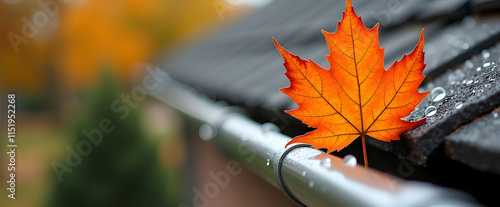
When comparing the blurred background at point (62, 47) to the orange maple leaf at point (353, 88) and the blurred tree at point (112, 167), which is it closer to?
the blurred tree at point (112, 167)

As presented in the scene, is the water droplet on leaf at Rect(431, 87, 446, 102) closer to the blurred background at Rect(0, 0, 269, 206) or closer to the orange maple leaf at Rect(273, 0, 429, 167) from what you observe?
the orange maple leaf at Rect(273, 0, 429, 167)

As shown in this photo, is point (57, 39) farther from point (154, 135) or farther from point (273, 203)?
point (273, 203)

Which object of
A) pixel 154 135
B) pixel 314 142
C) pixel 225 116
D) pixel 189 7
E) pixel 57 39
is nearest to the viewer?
pixel 314 142

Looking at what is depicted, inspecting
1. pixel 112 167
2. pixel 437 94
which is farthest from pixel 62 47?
pixel 437 94

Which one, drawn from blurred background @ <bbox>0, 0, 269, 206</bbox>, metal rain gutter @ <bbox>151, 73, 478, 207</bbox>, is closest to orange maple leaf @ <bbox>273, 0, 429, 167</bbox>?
metal rain gutter @ <bbox>151, 73, 478, 207</bbox>

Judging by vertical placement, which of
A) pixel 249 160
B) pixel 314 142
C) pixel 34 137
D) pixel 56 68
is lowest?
pixel 314 142

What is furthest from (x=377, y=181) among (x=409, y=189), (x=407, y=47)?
(x=407, y=47)
